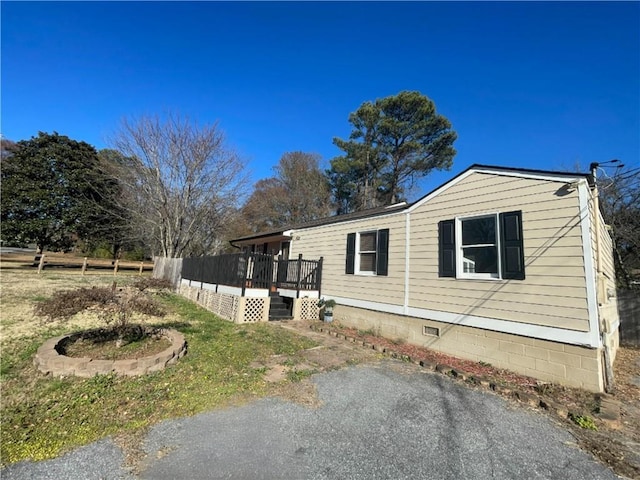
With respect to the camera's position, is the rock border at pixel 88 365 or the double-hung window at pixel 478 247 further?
the double-hung window at pixel 478 247

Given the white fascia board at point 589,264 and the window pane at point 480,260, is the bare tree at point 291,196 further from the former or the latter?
the white fascia board at point 589,264

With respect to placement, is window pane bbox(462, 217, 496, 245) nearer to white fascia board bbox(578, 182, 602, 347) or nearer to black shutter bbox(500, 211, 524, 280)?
black shutter bbox(500, 211, 524, 280)

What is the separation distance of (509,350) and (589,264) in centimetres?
186

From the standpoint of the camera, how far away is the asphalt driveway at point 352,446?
2.19 meters

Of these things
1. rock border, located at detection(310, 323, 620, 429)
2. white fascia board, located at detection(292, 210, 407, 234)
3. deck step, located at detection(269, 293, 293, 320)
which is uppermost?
white fascia board, located at detection(292, 210, 407, 234)

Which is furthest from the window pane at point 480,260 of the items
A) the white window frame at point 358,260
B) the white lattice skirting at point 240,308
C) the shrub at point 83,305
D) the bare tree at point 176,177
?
the bare tree at point 176,177

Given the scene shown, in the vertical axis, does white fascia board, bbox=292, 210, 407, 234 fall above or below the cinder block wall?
above

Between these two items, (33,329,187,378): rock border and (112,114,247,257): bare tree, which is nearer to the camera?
(33,329,187,378): rock border

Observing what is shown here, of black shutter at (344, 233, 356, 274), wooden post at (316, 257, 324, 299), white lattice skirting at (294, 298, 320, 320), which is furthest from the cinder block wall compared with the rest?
wooden post at (316, 257, 324, 299)

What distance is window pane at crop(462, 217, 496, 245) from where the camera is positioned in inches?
215

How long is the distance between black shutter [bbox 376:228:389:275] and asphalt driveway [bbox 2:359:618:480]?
3804 millimetres

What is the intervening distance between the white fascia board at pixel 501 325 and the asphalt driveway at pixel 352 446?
1.55m

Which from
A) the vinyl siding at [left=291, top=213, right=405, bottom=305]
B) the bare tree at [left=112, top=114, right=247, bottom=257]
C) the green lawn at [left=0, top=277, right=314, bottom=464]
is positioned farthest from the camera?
the bare tree at [left=112, top=114, right=247, bottom=257]

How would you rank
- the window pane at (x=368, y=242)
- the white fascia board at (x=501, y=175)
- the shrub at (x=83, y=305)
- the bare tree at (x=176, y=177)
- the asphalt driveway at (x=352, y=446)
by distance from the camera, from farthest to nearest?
1. the bare tree at (x=176, y=177)
2. the window pane at (x=368, y=242)
3. the shrub at (x=83, y=305)
4. the white fascia board at (x=501, y=175)
5. the asphalt driveway at (x=352, y=446)
